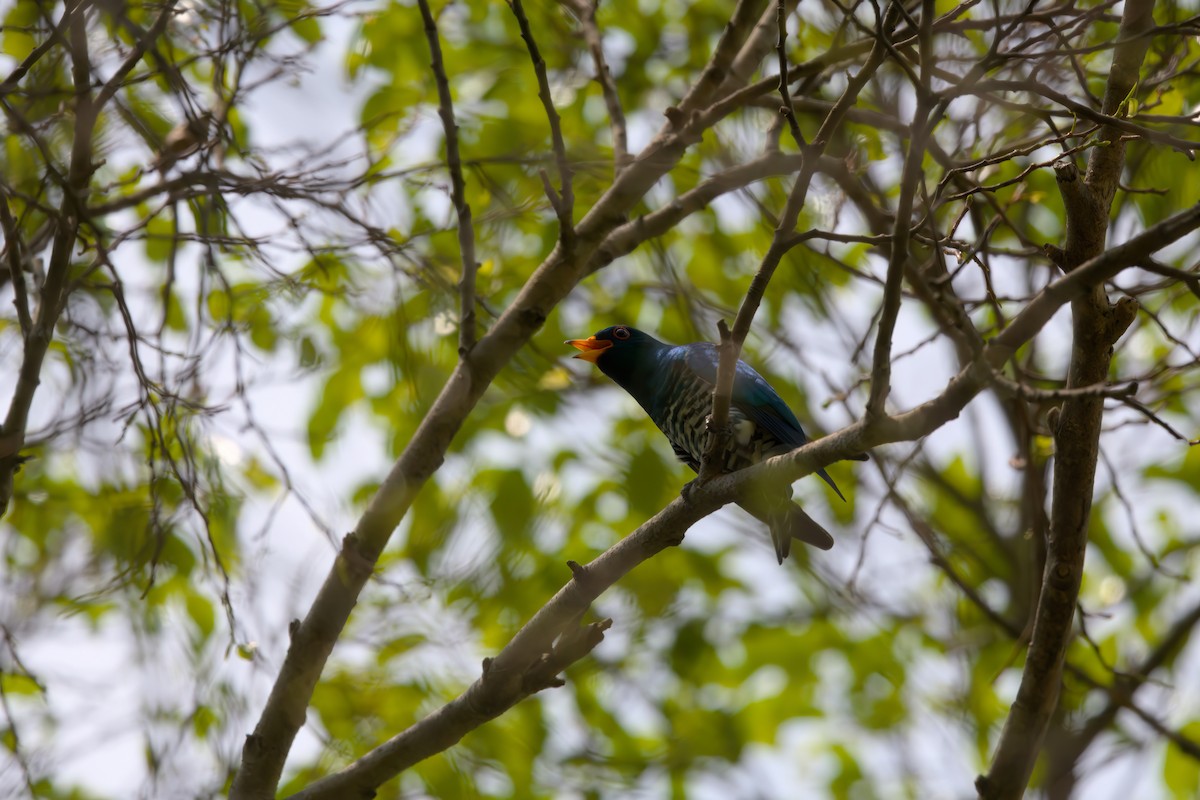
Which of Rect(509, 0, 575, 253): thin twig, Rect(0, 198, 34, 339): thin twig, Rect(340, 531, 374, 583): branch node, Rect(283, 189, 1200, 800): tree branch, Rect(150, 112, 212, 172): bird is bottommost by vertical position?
Rect(283, 189, 1200, 800): tree branch

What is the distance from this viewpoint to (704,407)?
478cm

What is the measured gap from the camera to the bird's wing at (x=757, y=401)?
470 centimetres

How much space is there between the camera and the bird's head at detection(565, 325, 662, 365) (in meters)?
5.56

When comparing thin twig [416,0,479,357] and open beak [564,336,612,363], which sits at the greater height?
open beak [564,336,612,363]

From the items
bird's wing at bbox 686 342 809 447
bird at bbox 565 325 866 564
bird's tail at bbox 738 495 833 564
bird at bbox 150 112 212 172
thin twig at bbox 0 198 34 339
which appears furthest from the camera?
bird's wing at bbox 686 342 809 447

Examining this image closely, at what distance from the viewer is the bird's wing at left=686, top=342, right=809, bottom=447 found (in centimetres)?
470

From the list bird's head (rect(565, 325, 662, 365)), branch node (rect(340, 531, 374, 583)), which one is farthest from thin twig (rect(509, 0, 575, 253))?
bird's head (rect(565, 325, 662, 365))

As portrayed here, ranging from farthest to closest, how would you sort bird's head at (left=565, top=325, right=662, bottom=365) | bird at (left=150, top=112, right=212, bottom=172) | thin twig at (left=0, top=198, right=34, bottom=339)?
bird's head at (left=565, top=325, right=662, bottom=365) → bird at (left=150, top=112, right=212, bottom=172) → thin twig at (left=0, top=198, right=34, bottom=339)

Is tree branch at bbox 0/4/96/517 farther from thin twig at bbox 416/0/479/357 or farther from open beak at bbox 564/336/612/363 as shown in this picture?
open beak at bbox 564/336/612/363

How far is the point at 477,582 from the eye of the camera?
502 cm

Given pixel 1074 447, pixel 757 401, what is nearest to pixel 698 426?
pixel 757 401

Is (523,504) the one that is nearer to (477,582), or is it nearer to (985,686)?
(477,582)

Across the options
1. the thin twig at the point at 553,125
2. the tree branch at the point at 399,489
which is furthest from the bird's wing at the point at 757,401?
the thin twig at the point at 553,125

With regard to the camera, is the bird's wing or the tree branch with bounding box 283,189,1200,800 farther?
the bird's wing
